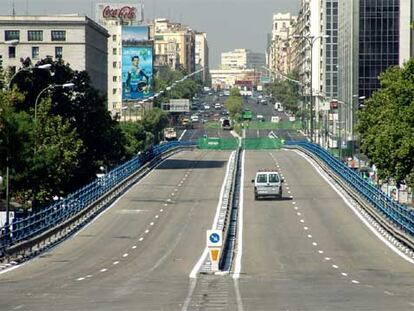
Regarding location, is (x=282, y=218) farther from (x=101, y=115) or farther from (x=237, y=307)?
(x=237, y=307)

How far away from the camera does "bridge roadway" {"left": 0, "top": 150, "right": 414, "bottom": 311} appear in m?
35.7

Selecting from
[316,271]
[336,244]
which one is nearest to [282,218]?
[336,244]

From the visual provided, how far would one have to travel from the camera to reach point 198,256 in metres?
54.8

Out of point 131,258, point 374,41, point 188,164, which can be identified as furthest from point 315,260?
point 374,41

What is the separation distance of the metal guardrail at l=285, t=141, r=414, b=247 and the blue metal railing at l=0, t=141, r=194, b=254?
580 inches

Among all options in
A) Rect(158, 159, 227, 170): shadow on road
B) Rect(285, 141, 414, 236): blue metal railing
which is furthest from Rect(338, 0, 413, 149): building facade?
Rect(285, 141, 414, 236): blue metal railing

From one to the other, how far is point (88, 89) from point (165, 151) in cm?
3229

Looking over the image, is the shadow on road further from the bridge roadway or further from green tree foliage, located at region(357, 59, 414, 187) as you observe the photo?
green tree foliage, located at region(357, 59, 414, 187)

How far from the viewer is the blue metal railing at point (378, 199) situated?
62.4 m

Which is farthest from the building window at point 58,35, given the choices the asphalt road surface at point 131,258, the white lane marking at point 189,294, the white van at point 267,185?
the white lane marking at point 189,294

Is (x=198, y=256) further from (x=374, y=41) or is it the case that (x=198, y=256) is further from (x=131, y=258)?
(x=374, y=41)

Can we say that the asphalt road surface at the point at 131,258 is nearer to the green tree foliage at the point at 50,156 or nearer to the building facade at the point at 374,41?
the green tree foliage at the point at 50,156

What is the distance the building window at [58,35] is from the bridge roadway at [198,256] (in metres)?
88.6

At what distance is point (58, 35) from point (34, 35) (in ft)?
10.2
